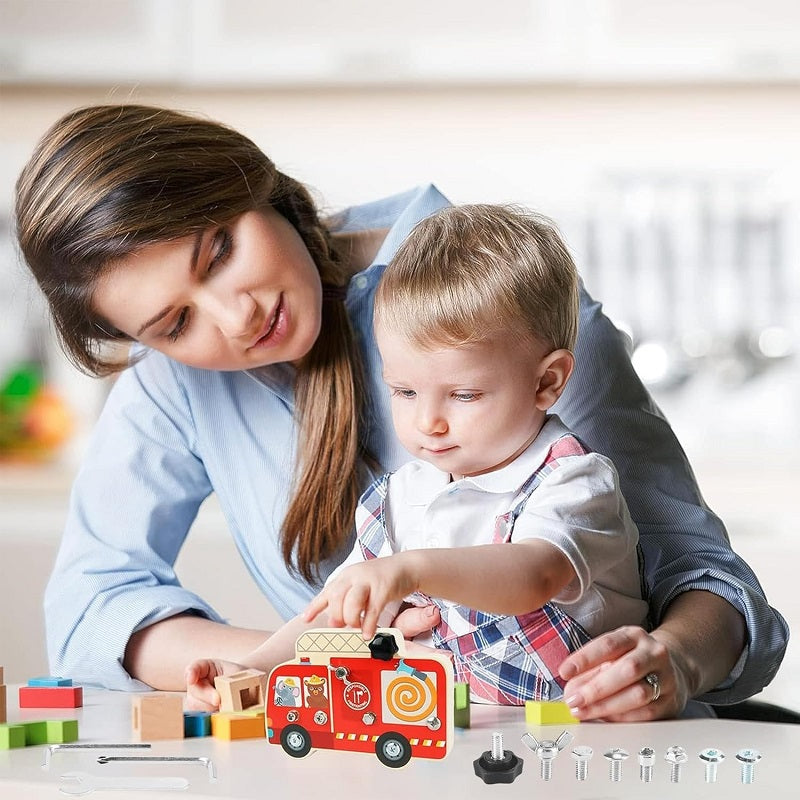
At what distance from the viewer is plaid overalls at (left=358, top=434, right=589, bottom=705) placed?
490 mm

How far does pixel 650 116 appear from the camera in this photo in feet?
5.01

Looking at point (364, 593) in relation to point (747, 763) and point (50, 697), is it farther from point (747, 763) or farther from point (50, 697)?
point (50, 697)

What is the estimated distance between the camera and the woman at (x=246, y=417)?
0.56 m

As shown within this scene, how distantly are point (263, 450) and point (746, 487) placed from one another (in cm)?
83

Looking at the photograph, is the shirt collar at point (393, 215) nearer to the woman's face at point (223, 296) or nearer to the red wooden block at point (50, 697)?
the woman's face at point (223, 296)

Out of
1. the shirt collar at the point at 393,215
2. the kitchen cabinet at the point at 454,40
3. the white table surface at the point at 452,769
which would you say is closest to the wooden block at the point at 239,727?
the white table surface at the point at 452,769

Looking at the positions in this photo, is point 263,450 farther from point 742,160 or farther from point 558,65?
point 742,160

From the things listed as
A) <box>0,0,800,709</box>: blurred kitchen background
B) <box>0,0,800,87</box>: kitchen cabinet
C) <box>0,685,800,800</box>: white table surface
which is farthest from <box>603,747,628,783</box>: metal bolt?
<box>0,0,800,87</box>: kitchen cabinet

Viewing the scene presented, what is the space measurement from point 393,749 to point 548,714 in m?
0.10

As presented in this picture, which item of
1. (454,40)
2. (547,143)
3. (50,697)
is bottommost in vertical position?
(50,697)

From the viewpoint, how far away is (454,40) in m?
1.43

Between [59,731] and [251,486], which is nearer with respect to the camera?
[59,731]

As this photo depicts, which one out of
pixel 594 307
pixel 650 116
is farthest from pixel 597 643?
pixel 650 116

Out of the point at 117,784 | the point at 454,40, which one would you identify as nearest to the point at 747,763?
the point at 117,784
